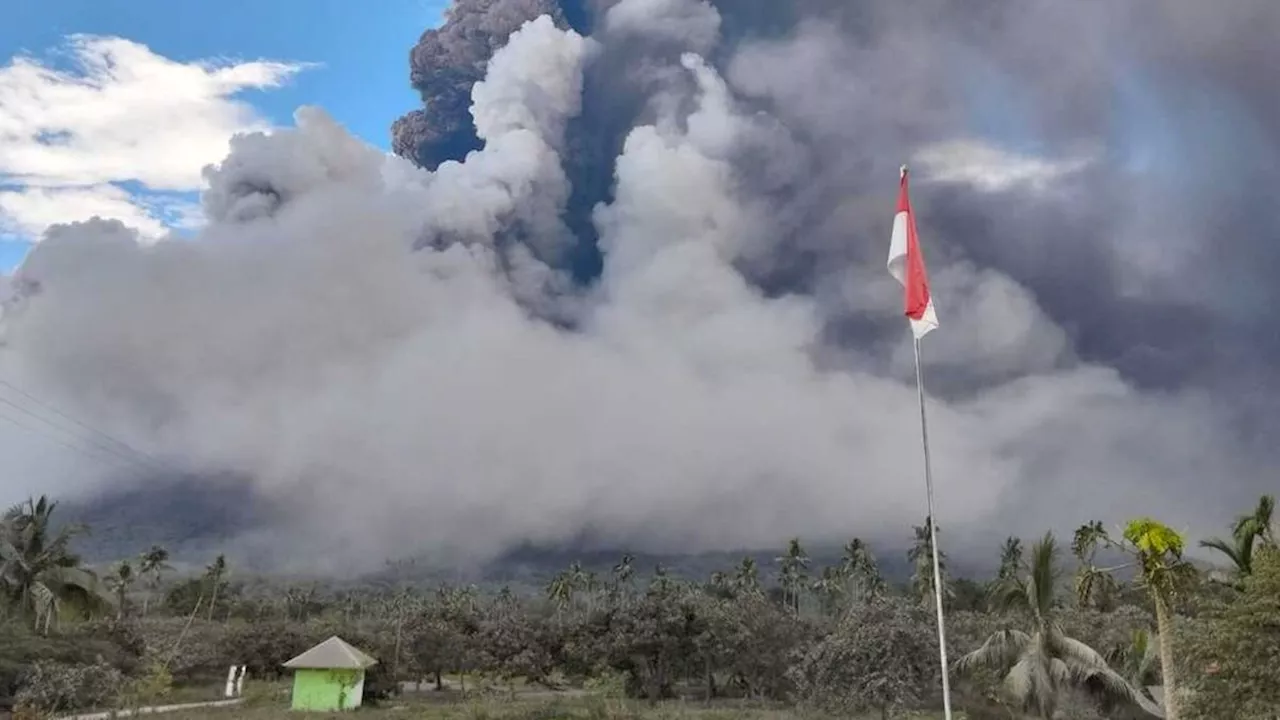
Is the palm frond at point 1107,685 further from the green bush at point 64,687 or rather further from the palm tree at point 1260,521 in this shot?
the green bush at point 64,687

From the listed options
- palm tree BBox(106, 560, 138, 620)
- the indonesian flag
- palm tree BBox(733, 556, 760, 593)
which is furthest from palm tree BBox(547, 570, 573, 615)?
the indonesian flag

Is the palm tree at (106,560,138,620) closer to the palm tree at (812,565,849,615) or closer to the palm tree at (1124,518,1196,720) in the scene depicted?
the palm tree at (812,565,849,615)

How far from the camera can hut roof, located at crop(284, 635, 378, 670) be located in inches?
1692

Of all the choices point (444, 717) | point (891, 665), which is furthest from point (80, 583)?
point (891, 665)

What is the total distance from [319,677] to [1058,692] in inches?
1236

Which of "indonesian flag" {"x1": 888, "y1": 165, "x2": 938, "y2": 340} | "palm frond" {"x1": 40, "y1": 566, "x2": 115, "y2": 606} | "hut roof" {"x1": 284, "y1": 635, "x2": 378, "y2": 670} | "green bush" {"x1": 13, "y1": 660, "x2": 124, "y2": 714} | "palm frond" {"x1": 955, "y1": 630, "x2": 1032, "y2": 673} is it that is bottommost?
"green bush" {"x1": 13, "y1": 660, "x2": 124, "y2": 714}

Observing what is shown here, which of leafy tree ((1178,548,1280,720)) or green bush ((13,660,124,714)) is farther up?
leafy tree ((1178,548,1280,720))

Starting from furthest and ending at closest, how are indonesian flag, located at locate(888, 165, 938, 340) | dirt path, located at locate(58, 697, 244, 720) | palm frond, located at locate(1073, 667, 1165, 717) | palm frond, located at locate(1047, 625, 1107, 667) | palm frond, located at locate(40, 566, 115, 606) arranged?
palm frond, located at locate(40, 566, 115, 606) < dirt path, located at locate(58, 697, 244, 720) < palm frond, located at locate(1047, 625, 1107, 667) < palm frond, located at locate(1073, 667, 1165, 717) < indonesian flag, located at locate(888, 165, 938, 340)

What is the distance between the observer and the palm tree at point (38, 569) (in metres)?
45.9

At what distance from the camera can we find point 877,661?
3391cm

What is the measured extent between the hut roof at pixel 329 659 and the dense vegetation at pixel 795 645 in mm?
5552

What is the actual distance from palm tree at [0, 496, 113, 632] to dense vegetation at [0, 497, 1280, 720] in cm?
10

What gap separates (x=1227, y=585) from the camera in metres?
26.4

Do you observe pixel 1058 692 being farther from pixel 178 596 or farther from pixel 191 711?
pixel 178 596
